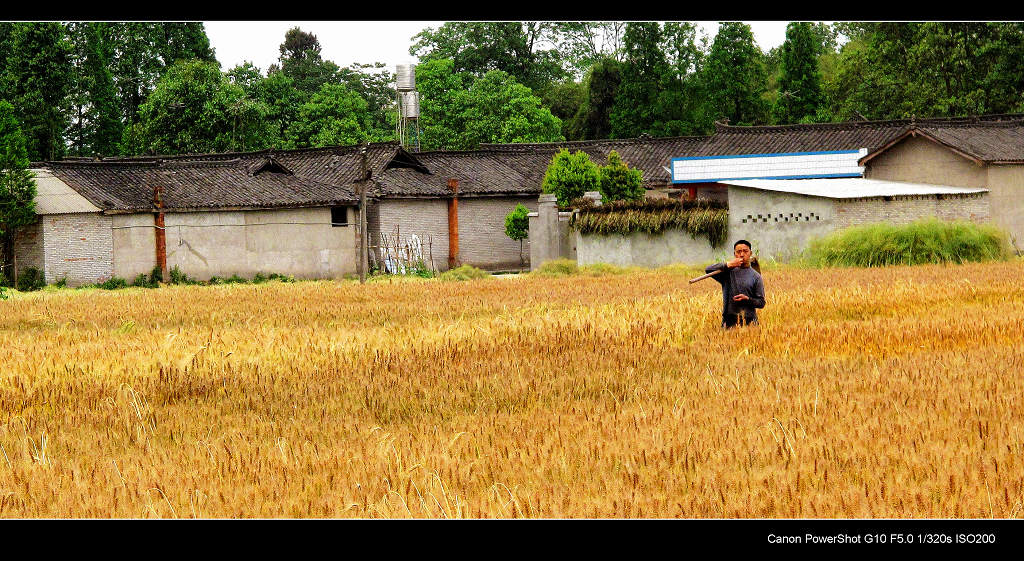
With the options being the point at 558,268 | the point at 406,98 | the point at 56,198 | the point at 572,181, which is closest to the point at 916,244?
the point at 558,268

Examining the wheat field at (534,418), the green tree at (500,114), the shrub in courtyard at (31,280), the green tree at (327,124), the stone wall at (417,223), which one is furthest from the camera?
the green tree at (500,114)

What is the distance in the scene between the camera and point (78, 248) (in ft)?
115

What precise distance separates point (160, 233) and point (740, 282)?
89.0ft

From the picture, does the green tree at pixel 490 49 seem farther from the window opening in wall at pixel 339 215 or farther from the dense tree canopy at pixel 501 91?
the window opening in wall at pixel 339 215

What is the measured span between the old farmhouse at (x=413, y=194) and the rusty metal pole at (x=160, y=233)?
7 cm

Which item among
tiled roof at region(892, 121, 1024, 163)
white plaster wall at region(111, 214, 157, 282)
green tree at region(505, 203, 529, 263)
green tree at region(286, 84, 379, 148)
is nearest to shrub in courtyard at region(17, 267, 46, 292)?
white plaster wall at region(111, 214, 157, 282)

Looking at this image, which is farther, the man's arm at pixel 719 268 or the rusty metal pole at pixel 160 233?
the rusty metal pole at pixel 160 233

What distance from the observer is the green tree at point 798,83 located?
59656 mm

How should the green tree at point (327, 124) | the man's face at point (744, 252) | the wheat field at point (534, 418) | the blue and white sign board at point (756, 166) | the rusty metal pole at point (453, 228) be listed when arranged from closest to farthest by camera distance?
the wheat field at point (534, 418) < the man's face at point (744, 252) < the blue and white sign board at point (756, 166) < the rusty metal pole at point (453, 228) < the green tree at point (327, 124)

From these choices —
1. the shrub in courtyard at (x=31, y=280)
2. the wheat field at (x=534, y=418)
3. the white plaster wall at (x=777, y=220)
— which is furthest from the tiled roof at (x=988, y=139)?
the shrub in courtyard at (x=31, y=280)

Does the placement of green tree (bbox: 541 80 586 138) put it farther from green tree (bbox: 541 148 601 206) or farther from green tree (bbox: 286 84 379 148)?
green tree (bbox: 541 148 601 206)

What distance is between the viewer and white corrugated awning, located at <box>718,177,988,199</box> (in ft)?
106
